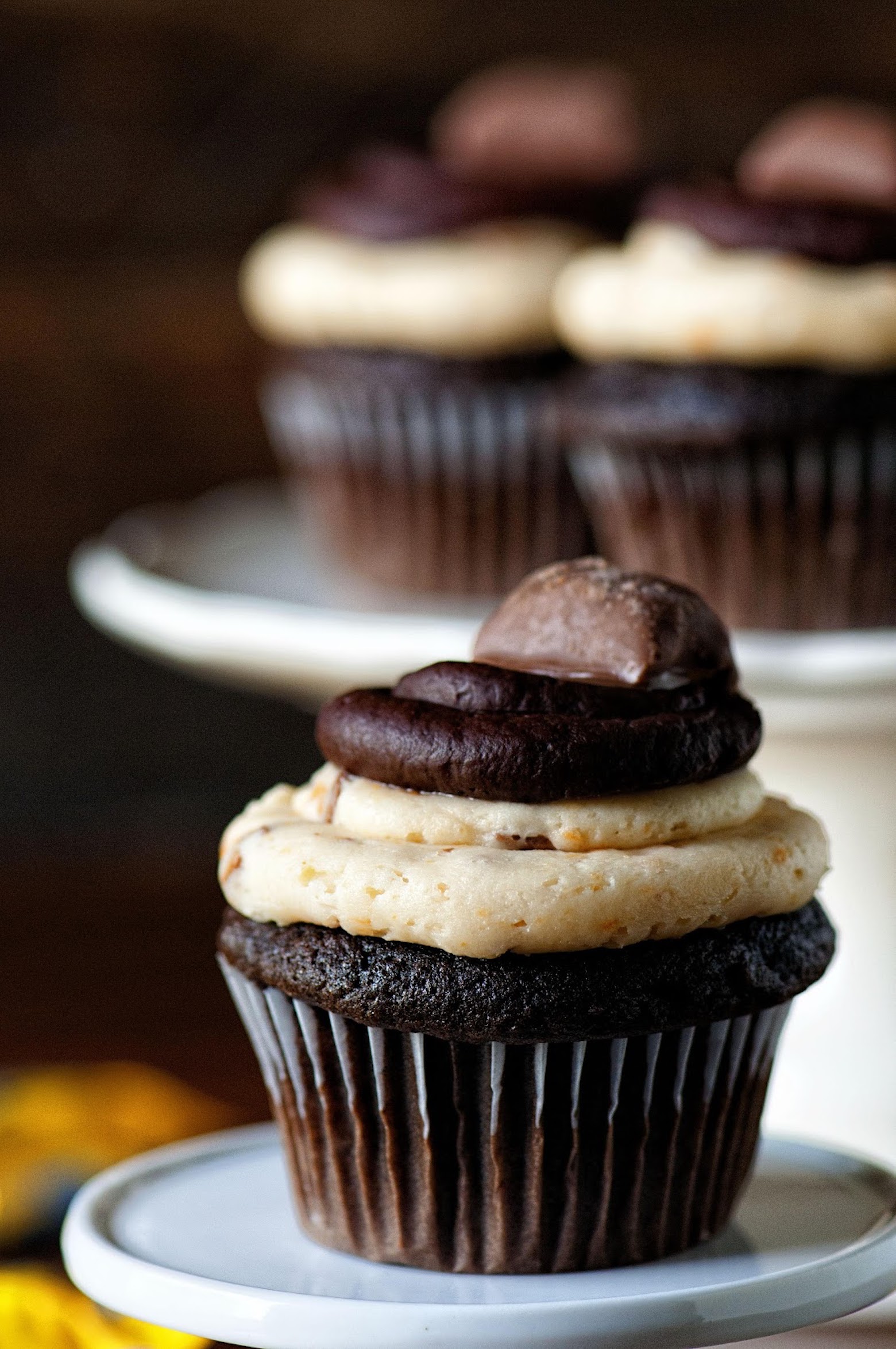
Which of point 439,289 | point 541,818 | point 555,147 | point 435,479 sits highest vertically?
point 555,147

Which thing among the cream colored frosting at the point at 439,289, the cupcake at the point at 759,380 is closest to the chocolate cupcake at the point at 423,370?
the cream colored frosting at the point at 439,289

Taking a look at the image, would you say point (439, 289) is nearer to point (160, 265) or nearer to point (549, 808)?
point (549, 808)

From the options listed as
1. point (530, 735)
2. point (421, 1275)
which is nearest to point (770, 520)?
point (530, 735)

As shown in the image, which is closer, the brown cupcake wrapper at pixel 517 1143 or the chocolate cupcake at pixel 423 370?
the brown cupcake wrapper at pixel 517 1143

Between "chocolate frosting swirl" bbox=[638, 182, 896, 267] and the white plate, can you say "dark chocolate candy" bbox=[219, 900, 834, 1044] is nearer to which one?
the white plate

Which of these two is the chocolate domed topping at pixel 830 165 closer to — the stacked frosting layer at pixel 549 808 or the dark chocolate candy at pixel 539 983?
the stacked frosting layer at pixel 549 808

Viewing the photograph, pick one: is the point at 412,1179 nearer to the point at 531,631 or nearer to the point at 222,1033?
the point at 531,631
